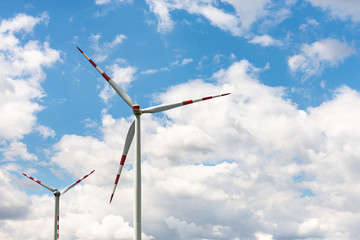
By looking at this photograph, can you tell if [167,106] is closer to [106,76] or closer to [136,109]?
[136,109]

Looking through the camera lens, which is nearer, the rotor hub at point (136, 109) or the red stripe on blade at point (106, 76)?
the rotor hub at point (136, 109)

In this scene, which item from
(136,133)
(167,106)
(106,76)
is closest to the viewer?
(136,133)

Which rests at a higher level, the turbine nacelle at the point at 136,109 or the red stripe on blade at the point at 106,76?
the red stripe on blade at the point at 106,76

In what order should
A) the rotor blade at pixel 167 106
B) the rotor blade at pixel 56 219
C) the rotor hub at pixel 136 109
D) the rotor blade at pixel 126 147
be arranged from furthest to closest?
the rotor blade at pixel 56 219 → the rotor blade at pixel 126 147 → the rotor blade at pixel 167 106 → the rotor hub at pixel 136 109

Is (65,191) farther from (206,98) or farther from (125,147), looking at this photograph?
(206,98)

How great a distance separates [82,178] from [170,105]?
48945 mm

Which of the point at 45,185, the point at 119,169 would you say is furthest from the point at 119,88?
the point at 45,185

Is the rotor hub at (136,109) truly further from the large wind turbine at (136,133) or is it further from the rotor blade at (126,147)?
the rotor blade at (126,147)

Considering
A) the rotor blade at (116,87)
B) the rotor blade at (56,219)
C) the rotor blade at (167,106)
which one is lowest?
the rotor blade at (56,219)

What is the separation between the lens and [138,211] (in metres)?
41.3

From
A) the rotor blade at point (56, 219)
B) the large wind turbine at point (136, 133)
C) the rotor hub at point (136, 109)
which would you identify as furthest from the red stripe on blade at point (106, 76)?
the rotor blade at point (56, 219)

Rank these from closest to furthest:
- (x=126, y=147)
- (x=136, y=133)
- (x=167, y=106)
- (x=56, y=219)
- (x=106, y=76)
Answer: (x=136, y=133) → (x=167, y=106) → (x=126, y=147) → (x=106, y=76) → (x=56, y=219)

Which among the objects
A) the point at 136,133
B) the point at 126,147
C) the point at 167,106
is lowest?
the point at 136,133

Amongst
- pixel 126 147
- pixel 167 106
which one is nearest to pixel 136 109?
pixel 167 106
